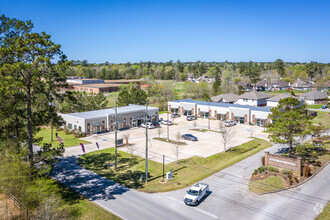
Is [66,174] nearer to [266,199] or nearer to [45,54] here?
[45,54]

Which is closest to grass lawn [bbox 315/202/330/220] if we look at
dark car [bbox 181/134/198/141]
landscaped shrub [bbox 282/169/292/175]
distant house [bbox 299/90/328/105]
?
landscaped shrub [bbox 282/169/292/175]

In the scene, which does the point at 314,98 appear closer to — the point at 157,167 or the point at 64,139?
the point at 157,167

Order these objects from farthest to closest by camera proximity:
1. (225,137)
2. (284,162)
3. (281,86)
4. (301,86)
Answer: (281,86), (301,86), (225,137), (284,162)

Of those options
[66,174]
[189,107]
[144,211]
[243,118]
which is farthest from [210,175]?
[189,107]

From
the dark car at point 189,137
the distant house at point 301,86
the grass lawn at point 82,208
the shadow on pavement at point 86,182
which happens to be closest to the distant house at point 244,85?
the distant house at point 301,86

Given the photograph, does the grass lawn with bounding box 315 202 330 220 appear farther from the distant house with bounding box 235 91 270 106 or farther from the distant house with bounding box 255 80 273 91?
the distant house with bounding box 255 80 273 91

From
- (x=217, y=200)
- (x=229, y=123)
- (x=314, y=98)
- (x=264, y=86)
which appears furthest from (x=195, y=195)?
(x=264, y=86)
